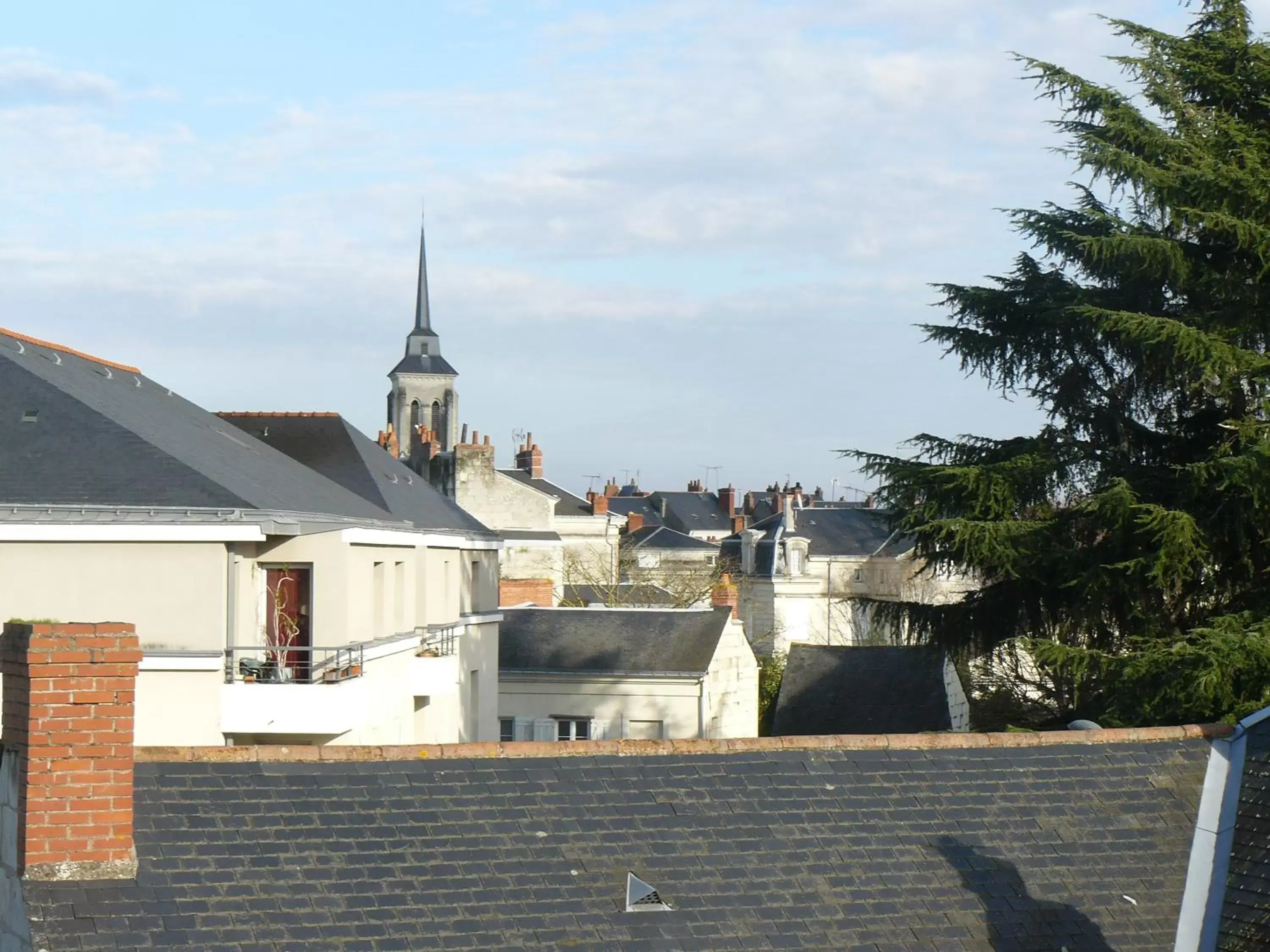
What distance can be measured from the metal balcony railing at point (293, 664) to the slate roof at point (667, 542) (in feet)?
201

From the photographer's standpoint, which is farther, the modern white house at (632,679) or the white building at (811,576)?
the white building at (811,576)

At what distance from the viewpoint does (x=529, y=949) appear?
9352mm

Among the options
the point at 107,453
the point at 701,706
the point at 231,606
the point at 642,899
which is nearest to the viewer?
the point at 642,899

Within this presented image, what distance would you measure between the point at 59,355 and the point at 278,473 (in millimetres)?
3527

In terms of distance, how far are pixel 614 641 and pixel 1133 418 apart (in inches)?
626

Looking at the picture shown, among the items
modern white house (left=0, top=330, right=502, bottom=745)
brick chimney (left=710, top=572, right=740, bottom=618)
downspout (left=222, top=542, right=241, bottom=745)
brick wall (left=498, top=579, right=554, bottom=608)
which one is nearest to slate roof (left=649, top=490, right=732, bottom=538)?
brick wall (left=498, top=579, right=554, bottom=608)

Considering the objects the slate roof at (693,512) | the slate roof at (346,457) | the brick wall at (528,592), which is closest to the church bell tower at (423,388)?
the slate roof at (693,512)

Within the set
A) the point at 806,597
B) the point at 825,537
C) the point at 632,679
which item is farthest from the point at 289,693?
the point at 825,537

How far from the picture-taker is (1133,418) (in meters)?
21.9

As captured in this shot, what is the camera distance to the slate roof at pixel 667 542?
8312 cm

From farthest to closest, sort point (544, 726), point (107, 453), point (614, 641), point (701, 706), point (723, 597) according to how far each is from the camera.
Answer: point (723, 597), point (614, 641), point (544, 726), point (701, 706), point (107, 453)

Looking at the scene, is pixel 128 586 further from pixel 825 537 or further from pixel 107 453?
pixel 825 537

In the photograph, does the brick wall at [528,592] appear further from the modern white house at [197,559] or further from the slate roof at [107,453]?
the slate roof at [107,453]

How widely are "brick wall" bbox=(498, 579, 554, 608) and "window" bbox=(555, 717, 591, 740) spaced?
698 cm
